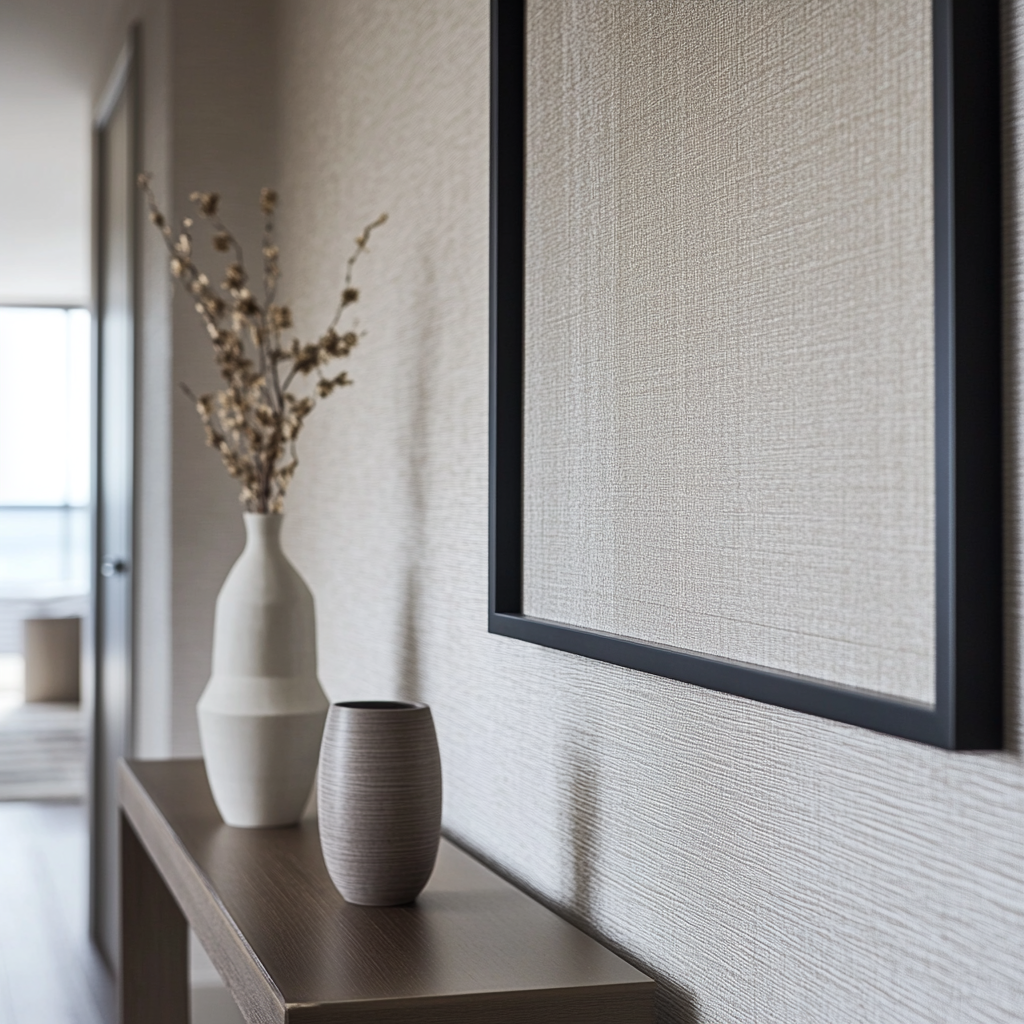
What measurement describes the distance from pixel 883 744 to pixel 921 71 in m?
0.39

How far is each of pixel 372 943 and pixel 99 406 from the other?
2598 mm

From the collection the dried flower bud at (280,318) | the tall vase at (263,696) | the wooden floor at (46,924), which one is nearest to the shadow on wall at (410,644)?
the tall vase at (263,696)

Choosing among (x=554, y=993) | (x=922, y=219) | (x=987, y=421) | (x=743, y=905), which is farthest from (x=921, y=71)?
(x=554, y=993)

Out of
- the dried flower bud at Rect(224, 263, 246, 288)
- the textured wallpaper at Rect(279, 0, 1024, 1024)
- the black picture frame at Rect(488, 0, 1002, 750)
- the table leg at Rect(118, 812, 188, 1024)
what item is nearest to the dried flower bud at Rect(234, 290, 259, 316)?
the dried flower bud at Rect(224, 263, 246, 288)

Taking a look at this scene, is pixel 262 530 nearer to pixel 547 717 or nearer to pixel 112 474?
pixel 547 717

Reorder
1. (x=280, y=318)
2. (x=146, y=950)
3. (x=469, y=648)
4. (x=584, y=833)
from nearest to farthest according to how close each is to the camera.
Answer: (x=584, y=833) → (x=469, y=648) → (x=280, y=318) → (x=146, y=950)

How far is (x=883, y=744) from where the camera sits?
0.80 meters

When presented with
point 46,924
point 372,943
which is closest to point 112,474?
point 46,924

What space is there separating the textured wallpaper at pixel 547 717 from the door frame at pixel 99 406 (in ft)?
2.29

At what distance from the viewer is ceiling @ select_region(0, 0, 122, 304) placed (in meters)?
3.27

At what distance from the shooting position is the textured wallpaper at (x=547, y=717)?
29.3 inches

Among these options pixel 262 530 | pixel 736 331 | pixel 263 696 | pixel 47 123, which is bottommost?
pixel 263 696

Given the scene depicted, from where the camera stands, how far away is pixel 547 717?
1.30 metres

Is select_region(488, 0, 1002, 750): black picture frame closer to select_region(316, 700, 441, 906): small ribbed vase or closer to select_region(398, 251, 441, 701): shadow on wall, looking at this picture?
select_region(316, 700, 441, 906): small ribbed vase
